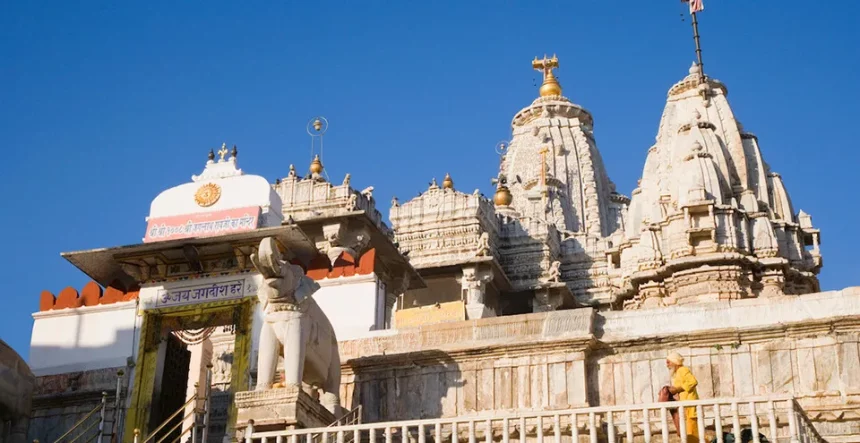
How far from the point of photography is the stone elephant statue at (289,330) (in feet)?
49.0

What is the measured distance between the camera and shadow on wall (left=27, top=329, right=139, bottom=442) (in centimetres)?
1812

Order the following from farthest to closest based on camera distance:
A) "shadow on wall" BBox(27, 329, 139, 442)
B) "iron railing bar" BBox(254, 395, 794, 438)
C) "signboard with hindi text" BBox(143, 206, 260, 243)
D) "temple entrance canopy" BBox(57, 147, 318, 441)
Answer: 1. "signboard with hindi text" BBox(143, 206, 260, 243)
2. "shadow on wall" BBox(27, 329, 139, 442)
3. "temple entrance canopy" BBox(57, 147, 318, 441)
4. "iron railing bar" BBox(254, 395, 794, 438)

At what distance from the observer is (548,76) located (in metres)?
57.0

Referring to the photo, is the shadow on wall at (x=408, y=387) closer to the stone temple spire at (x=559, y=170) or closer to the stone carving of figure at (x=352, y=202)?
the stone carving of figure at (x=352, y=202)

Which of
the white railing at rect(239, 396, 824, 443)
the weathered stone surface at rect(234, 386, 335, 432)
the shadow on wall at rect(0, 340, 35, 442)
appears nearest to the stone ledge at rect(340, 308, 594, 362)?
the white railing at rect(239, 396, 824, 443)

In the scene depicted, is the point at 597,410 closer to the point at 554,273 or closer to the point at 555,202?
the point at 554,273

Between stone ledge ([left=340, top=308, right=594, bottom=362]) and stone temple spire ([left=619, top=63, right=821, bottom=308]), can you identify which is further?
stone temple spire ([left=619, top=63, right=821, bottom=308])

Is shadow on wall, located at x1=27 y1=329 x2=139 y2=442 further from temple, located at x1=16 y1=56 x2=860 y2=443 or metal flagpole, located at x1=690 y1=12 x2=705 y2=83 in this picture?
metal flagpole, located at x1=690 y1=12 x2=705 y2=83

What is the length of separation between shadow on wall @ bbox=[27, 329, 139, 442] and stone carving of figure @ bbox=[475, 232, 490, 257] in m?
22.4

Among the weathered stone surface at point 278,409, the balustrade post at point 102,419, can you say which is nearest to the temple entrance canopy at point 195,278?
the balustrade post at point 102,419

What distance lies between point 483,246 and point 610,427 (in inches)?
1101

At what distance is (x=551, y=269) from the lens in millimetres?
42375

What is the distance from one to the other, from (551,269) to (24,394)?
88.8ft

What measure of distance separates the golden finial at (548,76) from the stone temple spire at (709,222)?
18.9m
